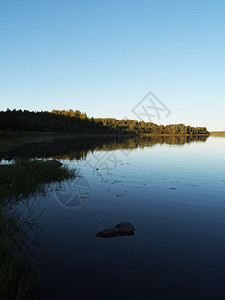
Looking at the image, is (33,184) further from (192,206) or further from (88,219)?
(192,206)

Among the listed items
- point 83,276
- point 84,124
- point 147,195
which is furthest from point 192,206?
point 84,124

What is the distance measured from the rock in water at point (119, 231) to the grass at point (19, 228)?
2894mm

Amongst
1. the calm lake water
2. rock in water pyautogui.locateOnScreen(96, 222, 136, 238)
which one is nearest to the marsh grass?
the calm lake water

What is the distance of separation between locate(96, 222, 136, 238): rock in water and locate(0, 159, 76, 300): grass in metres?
2.89

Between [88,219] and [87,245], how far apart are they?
2690 mm

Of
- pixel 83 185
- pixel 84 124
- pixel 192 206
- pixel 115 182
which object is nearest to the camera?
pixel 192 206

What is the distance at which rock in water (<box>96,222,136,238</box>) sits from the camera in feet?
30.9

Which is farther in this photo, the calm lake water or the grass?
the calm lake water

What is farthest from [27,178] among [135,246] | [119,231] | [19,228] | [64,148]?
[64,148]

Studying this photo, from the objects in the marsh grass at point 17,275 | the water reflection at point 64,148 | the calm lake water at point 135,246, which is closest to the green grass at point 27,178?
the calm lake water at point 135,246

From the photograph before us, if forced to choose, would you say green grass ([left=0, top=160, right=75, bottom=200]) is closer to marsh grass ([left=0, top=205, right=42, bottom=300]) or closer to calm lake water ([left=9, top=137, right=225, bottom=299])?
calm lake water ([left=9, top=137, right=225, bottom=299])

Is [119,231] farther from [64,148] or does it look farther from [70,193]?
[64,148]

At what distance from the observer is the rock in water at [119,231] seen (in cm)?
941

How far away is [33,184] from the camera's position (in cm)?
1545
